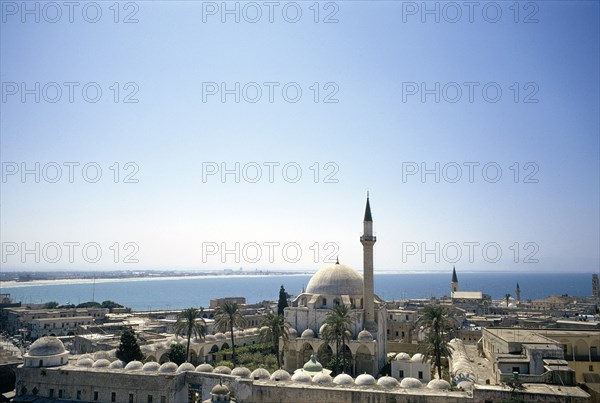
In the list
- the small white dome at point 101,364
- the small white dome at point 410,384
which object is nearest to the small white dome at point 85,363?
the small white dome at point 101,364

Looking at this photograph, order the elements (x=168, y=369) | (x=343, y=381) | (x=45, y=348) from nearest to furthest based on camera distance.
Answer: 1. (x=343, y=381)
2. (x=168, y=369)
3. (x=45, y=348)

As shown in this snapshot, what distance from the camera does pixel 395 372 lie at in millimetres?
32219

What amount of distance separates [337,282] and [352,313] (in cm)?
347

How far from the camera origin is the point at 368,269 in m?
39.2

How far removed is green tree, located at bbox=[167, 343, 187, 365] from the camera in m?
36.8

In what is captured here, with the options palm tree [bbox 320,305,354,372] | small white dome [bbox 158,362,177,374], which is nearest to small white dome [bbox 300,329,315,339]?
palm tree [bbox 320,305,354,372]

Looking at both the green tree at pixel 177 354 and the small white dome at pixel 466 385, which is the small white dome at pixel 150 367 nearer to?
the green tree at pixel 177 354

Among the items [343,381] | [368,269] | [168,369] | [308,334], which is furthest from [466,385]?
[368,269]

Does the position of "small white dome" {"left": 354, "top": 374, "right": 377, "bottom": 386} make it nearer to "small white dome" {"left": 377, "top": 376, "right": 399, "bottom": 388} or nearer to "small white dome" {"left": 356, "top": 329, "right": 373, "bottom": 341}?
"small white dome" {"left": 377, "top": 376, "right": 399, "bottom": 388}

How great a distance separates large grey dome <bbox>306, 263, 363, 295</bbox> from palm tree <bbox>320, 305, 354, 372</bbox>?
4.91m

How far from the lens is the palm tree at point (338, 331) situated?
32312mm

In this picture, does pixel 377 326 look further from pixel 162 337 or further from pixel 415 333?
pixel 162 337

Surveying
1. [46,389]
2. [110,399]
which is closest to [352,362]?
[110,399]

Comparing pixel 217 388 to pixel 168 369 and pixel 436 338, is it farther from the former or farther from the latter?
pixel 436 338
